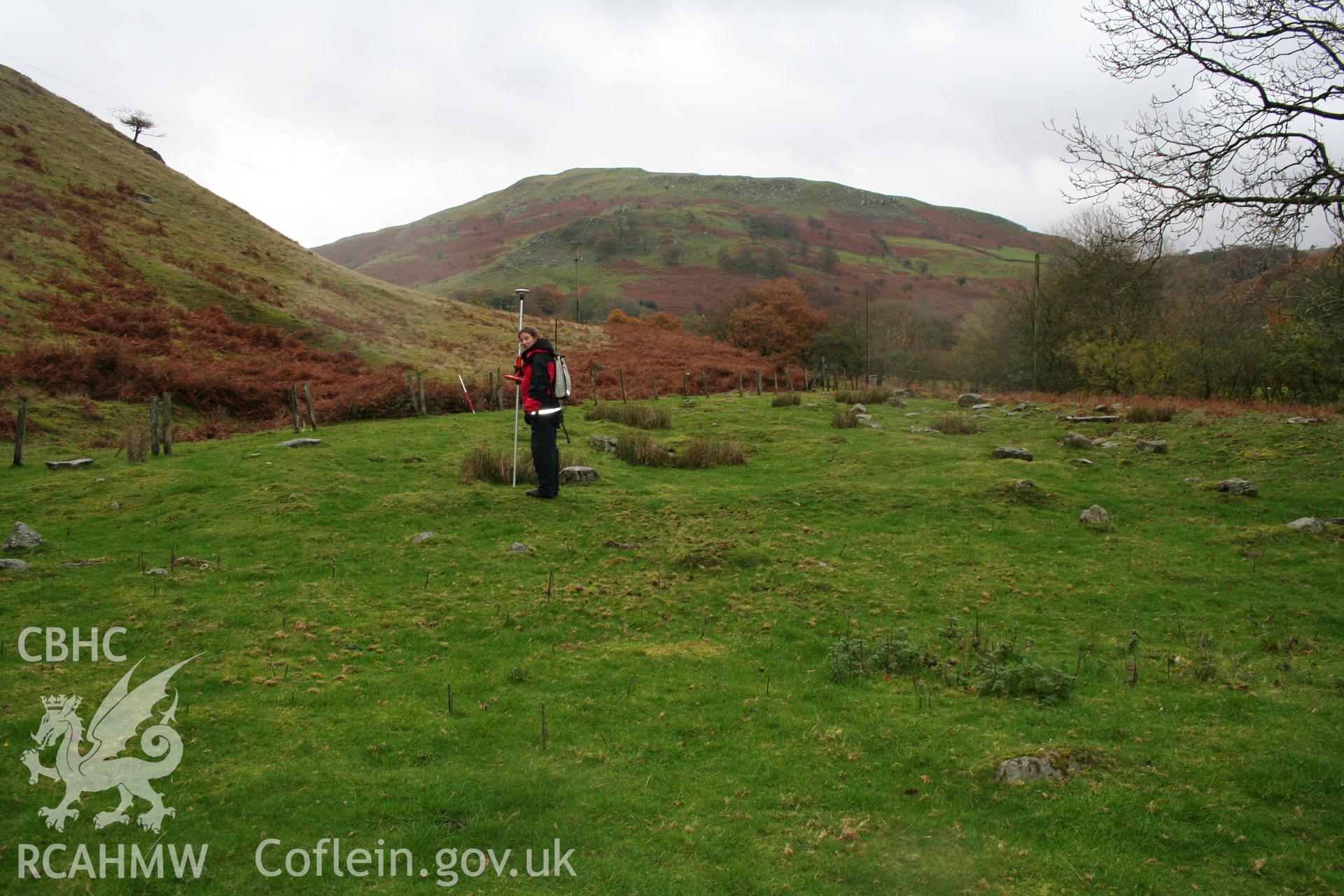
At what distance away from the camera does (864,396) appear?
3109cm

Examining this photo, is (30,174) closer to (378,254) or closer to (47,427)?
(47,427)

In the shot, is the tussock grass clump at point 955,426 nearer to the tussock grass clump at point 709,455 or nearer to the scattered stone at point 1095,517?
the tussock grass clump at point 709,455

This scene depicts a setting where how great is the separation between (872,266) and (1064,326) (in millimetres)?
91662

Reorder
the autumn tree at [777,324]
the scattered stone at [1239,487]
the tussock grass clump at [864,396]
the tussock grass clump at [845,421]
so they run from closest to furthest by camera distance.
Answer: the scattered stone at [1239,487] → the tussock grass clump at [845,421] → the tussock grass clump at [864,396] → the autumn tree at [777,324]

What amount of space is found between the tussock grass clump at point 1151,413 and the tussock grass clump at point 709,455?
12012 mm

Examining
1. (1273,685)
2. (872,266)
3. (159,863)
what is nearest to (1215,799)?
(1273,685)

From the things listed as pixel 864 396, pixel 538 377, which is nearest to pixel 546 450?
pixel 538 377

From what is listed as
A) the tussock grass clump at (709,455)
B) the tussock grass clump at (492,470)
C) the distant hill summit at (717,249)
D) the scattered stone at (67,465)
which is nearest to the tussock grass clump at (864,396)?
the tussock grass clump at (709,455)

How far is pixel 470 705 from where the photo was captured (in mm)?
6680

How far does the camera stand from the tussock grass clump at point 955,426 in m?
22.3

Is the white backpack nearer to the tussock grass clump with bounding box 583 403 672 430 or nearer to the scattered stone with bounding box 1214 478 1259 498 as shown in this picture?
the tussock grass clump with bounding box 583 403 672 430

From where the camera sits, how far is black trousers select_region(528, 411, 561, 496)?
12.7 m

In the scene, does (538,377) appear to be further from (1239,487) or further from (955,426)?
(955,426)

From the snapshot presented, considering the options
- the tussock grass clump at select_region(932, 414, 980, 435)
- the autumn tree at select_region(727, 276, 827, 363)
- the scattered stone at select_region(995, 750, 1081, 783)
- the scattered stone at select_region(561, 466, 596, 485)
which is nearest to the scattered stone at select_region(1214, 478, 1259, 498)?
the tussock grass clump at select_region(932, 414, 980, 435)
